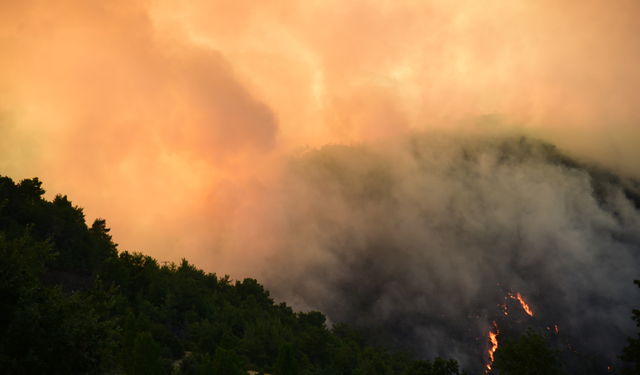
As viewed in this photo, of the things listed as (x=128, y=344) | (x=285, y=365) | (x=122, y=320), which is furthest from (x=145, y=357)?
(x=122, y=320)

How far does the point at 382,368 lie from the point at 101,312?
109 metres

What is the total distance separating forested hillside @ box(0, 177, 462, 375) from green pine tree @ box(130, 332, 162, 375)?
109 mm

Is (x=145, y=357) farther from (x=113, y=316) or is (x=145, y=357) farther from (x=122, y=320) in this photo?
(x=122, y=320)

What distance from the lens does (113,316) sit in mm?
60594

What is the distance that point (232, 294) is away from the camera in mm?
139750

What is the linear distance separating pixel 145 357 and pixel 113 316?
1926 cm

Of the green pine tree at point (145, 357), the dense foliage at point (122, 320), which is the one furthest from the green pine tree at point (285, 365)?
the green pine tree at point (145, 357)

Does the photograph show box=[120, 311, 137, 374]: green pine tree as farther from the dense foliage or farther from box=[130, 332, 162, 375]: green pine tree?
box=[130, 332, 162, 375]: green pine tree

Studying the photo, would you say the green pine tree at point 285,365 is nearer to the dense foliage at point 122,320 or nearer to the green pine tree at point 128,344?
the dense foliage at point 122,320

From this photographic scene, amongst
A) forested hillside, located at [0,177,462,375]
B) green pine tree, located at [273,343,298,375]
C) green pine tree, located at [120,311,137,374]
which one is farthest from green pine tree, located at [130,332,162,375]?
green pine tree, located at [273,343,298,375]

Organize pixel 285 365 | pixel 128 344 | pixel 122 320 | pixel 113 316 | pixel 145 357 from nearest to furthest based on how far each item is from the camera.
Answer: pixel 145 357 → pixel 128 344 → pixel 285 365 → pixel 113 316 → pixel 122 320

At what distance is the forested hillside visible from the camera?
20.5 meters

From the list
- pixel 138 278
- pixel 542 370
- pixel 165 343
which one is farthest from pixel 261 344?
pixel 542 370

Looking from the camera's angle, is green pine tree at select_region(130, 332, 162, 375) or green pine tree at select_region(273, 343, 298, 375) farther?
green pine tree at select_region(273, 343, 298, 375)
